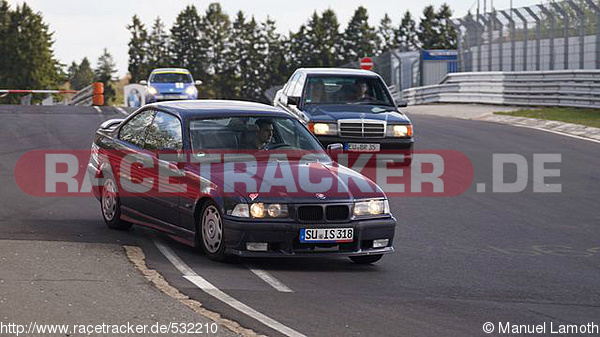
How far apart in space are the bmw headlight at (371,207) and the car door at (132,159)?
7.51ft

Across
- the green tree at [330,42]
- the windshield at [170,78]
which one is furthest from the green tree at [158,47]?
the windshield at [170,78]

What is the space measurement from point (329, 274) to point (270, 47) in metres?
154

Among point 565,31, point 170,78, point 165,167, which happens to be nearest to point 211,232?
point 165,167

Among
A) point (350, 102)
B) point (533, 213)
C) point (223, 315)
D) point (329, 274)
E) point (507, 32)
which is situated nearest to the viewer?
point (223, 315)

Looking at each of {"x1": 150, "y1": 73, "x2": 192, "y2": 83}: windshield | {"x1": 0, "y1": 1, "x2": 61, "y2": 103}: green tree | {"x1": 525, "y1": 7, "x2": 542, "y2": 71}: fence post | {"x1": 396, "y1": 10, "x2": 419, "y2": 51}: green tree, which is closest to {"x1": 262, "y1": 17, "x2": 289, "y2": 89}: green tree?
{"x1": 396, "y1": 10, "x2": 419, "y2": 51}: green tree

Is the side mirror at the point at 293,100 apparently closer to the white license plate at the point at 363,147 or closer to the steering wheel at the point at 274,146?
the white license plate at the point at 363,147

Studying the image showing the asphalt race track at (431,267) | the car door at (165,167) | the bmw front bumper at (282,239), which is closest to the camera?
the asphalt race track at (431,267)

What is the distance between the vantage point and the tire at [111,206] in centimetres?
1106

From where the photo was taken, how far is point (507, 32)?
3681 centimetres

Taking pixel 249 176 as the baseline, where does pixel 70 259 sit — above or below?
below

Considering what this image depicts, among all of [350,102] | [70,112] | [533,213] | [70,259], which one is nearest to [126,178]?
[70,259]

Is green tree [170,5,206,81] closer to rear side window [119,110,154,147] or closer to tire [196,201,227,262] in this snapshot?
rear side window [119,110,154,147]

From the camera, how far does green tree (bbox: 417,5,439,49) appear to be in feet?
516

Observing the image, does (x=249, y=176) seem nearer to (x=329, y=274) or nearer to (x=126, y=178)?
(x=329, y=274)
